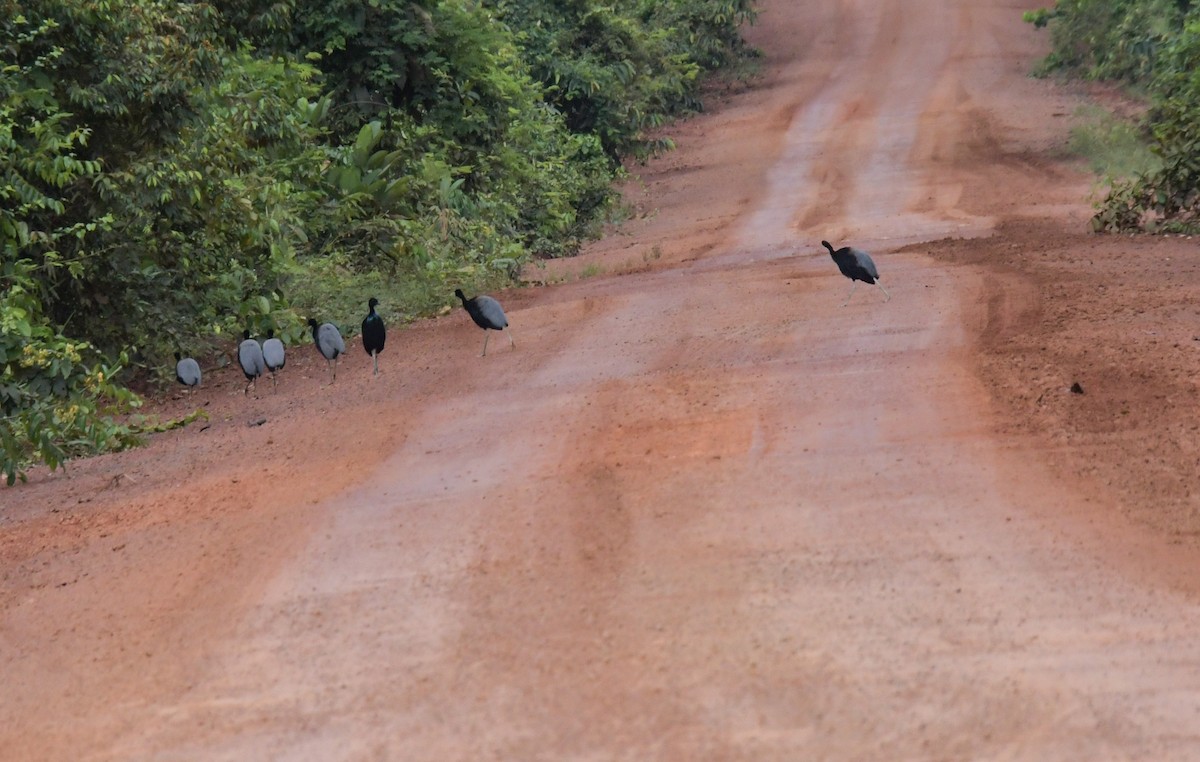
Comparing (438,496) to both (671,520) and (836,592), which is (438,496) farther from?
(836,592)

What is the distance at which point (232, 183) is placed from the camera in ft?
42.5

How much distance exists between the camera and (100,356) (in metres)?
12.3

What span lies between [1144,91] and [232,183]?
769 inches

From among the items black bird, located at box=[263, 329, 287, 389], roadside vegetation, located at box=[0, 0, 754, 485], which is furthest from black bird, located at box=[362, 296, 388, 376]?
roadside vegetation, located at box=[0, 0, 754, 485]

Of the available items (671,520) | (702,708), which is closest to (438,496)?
(671,520)

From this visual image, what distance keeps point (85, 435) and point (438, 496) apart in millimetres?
4118

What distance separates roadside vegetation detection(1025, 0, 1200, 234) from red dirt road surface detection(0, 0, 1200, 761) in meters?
2.40

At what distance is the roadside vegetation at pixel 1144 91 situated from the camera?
14.8 m

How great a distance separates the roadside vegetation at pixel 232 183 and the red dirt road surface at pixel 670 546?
965 millimetres

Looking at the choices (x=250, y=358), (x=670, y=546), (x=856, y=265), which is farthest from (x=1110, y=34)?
(x=670, y=546)

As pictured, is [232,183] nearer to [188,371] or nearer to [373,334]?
[188,371]

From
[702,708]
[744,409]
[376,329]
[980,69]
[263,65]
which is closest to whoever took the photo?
[702,708]

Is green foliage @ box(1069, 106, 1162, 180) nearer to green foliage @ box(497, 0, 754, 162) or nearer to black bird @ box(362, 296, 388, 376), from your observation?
green foliage @ box(497, 0, 754, 162)

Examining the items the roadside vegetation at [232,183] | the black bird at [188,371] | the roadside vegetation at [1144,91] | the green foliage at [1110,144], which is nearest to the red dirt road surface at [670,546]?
the black bird at [188,371]
